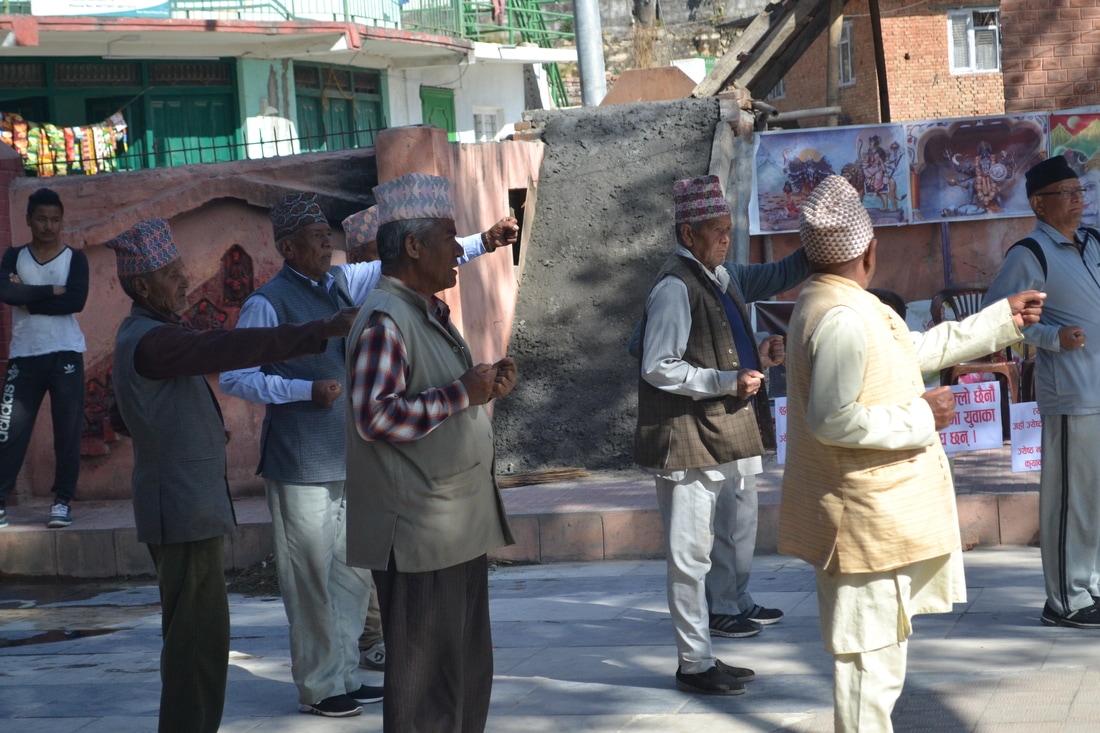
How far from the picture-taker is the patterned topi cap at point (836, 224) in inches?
143

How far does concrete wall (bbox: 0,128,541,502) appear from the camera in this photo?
29.8 feet

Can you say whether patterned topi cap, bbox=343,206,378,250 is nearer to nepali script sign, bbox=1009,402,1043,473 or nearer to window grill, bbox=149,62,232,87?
nepali script sign, bbox=1009,402,1043,473

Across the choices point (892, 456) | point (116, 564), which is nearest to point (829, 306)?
point (892, 456)

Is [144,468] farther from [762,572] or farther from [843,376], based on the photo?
Answer: [762,572]

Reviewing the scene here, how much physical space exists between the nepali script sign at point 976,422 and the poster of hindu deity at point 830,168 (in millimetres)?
3704

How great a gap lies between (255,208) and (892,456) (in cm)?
656

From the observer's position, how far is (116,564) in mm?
8148

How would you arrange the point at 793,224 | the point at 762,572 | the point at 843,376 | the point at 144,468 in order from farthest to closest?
the point at 793,224
the point at 762,572
the point at 144,468
the point at 843,376

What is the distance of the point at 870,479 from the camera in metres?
3.63

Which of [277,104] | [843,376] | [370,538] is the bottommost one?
[370,538]

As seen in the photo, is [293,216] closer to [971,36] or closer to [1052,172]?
[1052,172]

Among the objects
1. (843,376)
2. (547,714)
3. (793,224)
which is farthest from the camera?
(793,224)

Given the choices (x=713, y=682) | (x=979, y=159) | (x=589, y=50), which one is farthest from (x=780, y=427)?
(x=589, y=50)

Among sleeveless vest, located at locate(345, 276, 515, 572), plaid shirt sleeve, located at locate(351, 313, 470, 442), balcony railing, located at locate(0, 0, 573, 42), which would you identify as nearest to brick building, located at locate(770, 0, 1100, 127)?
balcony railing, located at locate(0, 0, 573, 42)
